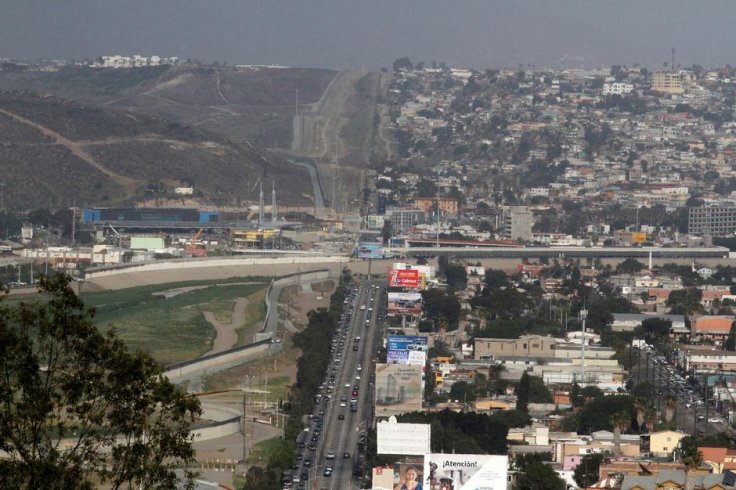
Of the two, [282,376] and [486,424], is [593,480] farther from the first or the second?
[282,376]

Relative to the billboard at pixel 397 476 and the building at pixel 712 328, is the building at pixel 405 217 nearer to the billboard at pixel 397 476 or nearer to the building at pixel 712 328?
the building at pixel 712 328

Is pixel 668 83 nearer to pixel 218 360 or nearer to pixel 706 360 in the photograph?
pixel 706 360

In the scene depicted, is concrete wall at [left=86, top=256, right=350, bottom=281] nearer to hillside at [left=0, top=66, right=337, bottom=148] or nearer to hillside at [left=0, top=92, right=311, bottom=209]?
hillside at [left=0, top=92, right=311, bottom=209]

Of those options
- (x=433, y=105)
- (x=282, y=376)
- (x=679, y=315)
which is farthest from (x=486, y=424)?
(x=433, y=105)

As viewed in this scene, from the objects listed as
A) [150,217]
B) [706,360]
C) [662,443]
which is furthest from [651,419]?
[150,217]

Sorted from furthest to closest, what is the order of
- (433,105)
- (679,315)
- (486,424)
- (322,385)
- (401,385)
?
(433,105)
(679,315)
(322,385)
(401,385)
(486,424)

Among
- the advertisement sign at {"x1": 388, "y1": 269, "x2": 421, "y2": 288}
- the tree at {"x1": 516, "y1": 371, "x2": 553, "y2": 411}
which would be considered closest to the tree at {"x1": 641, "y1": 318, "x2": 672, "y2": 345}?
the advertisement sign at {"x1": 388, "y1": 269, "x2": 421, "y2": 288}

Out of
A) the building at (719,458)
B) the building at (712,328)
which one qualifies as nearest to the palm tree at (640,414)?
the building at (719,458)
